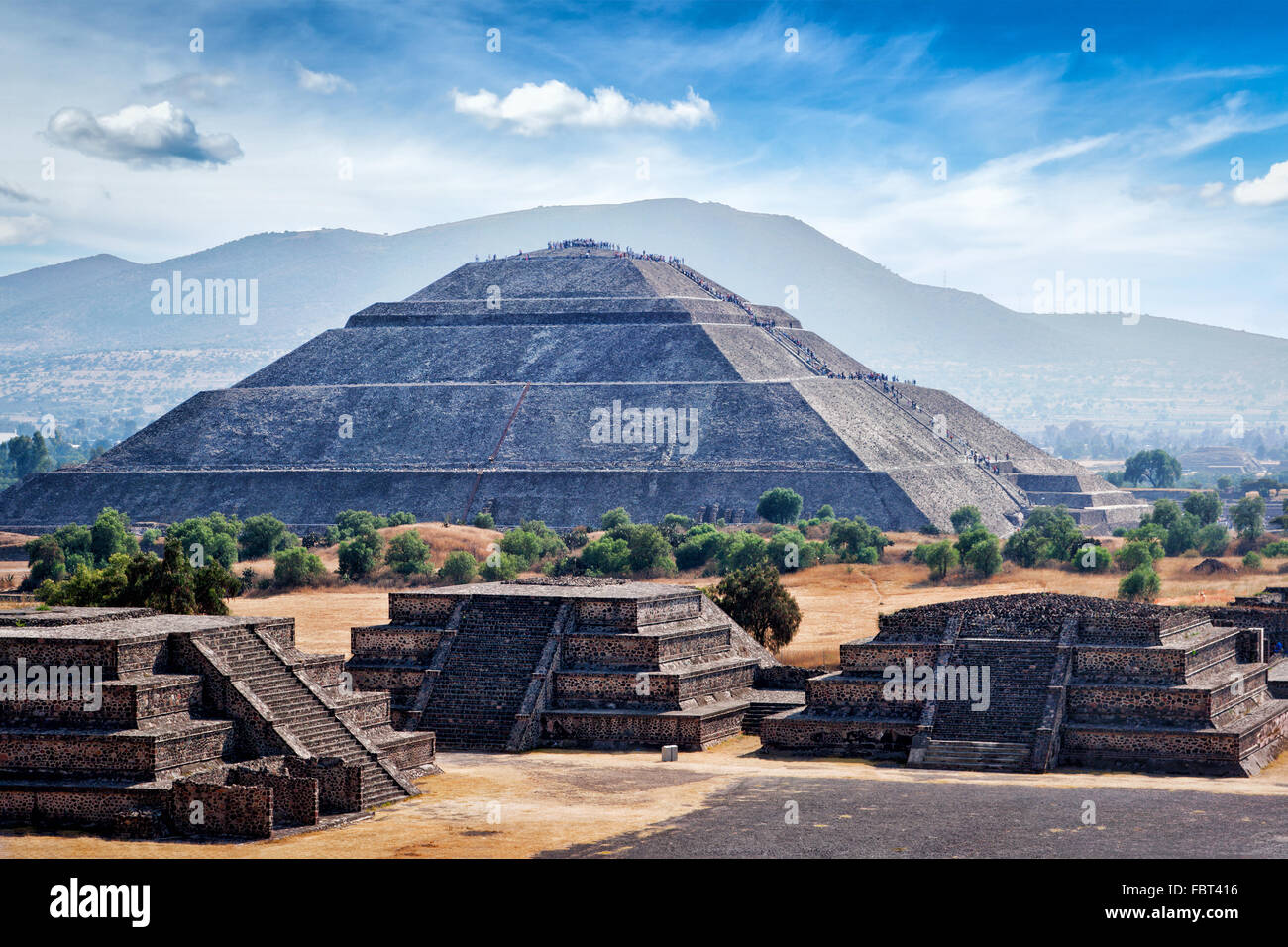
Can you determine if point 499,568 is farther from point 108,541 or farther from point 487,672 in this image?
point 487,672

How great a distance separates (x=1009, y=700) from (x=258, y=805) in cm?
1745

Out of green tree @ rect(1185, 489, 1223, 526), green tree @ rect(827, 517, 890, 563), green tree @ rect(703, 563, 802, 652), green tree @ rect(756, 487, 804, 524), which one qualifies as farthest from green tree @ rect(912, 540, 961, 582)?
green tree @ rect(1185, 489, 1223, 526)

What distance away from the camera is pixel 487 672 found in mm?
42938

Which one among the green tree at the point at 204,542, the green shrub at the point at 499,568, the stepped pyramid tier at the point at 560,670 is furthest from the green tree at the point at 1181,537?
the stepped pyramid tier at the point at 560,670

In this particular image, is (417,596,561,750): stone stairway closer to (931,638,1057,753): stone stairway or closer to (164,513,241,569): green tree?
(931,638,1057,753): stone stairway

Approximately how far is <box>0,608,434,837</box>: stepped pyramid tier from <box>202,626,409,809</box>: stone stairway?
0.11ft

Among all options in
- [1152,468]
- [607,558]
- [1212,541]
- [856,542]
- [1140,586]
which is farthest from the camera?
[1152,468]

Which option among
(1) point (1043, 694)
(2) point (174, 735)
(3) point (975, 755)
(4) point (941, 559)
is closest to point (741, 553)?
(4) point (941, 559)

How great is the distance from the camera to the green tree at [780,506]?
358ft

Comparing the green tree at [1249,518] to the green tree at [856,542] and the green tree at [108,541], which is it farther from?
the green tree at [108,541]

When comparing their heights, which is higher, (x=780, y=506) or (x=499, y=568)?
(x=780, y=506)

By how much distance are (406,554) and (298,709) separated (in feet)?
170

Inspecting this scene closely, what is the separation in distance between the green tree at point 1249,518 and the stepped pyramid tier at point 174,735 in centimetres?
7670

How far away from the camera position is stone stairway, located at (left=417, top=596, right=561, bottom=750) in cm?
4141
